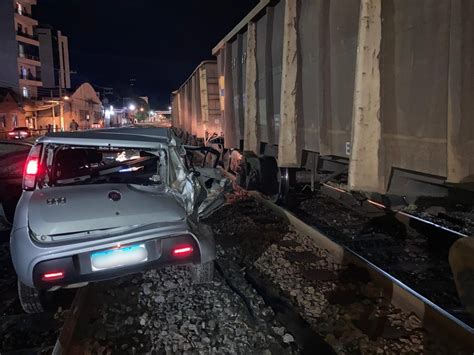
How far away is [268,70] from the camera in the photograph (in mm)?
6781

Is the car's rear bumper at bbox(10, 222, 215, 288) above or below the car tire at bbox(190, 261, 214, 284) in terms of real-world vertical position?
above

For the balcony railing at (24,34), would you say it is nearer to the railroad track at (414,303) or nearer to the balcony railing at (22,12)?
the balcony railing at (22,12)

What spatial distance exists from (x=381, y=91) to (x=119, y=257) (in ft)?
8.98

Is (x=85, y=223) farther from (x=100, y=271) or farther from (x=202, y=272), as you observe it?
(x=202, y=272)

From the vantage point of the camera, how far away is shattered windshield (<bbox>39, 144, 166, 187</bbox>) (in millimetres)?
4371

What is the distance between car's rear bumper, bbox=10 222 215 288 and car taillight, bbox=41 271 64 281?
0.06 ft

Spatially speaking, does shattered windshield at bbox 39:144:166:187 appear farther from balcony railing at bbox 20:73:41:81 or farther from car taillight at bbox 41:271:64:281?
balcony railing at bbox 20:73:41:81

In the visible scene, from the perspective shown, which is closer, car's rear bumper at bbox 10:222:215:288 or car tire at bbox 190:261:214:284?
car's rear bumper at bbox 10:222:215:288

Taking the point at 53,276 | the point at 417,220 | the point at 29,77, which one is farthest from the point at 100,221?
the point at 29,77

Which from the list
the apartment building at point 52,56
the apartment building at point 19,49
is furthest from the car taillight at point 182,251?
the apartment building at point 52,56

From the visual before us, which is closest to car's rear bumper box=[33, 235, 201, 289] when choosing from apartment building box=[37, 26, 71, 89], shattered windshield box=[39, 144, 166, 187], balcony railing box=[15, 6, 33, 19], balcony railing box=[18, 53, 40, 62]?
shattered windshield box=[39, 144, 166, 187]

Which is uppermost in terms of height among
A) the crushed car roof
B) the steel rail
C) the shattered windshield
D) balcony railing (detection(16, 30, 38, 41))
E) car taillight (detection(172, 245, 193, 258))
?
balcony railing (detection(16, 30, 38, 41))

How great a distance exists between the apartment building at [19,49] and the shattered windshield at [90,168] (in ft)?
159

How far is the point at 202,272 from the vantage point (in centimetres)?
427
